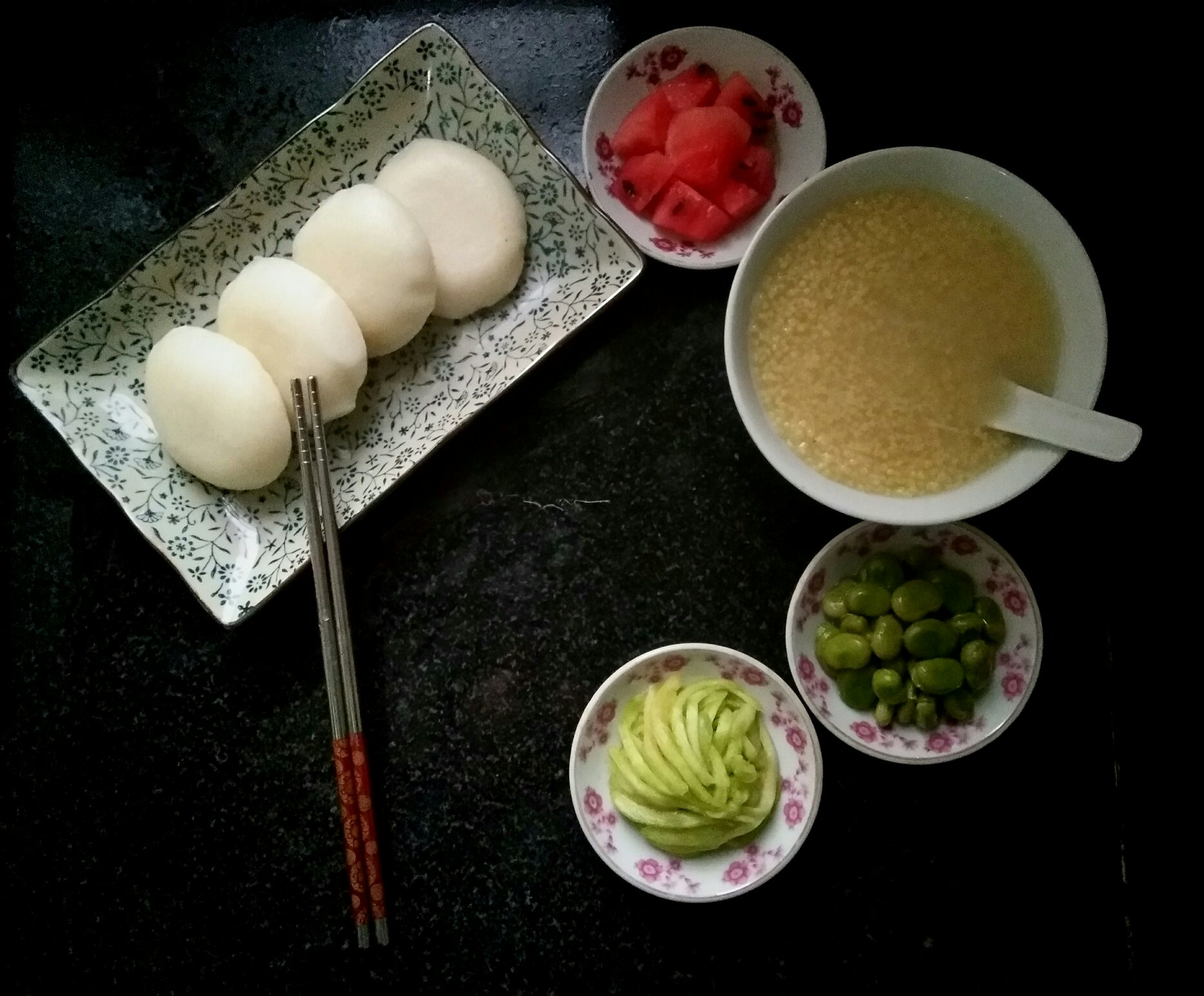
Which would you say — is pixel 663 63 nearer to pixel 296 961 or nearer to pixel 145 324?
pixel 145 324

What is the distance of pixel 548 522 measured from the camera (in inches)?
51.4

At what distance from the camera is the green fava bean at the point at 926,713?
1187 mm

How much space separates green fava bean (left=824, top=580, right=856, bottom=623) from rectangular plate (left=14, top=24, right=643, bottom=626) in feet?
1.50

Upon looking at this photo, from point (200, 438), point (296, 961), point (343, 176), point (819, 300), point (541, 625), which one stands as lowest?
point (296, 961)

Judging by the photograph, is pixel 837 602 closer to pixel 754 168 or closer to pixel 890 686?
pixel 890 686

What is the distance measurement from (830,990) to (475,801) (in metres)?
0.52

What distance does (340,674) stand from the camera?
1225mm

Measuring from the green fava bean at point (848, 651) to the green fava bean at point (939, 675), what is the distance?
0.06 meters

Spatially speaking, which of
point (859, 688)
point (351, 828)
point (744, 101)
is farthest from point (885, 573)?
point (351, 828)

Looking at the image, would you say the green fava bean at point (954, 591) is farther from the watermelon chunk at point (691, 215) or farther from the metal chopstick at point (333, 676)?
the metal chopstick at point (333, 676)

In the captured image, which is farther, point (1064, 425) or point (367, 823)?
point (367, 823)

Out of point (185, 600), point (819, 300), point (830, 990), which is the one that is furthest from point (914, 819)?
point (185, 600)

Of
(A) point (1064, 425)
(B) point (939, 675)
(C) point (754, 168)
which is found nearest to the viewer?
(A) point (1064, 425)

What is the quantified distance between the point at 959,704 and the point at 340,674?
75 centimetres
